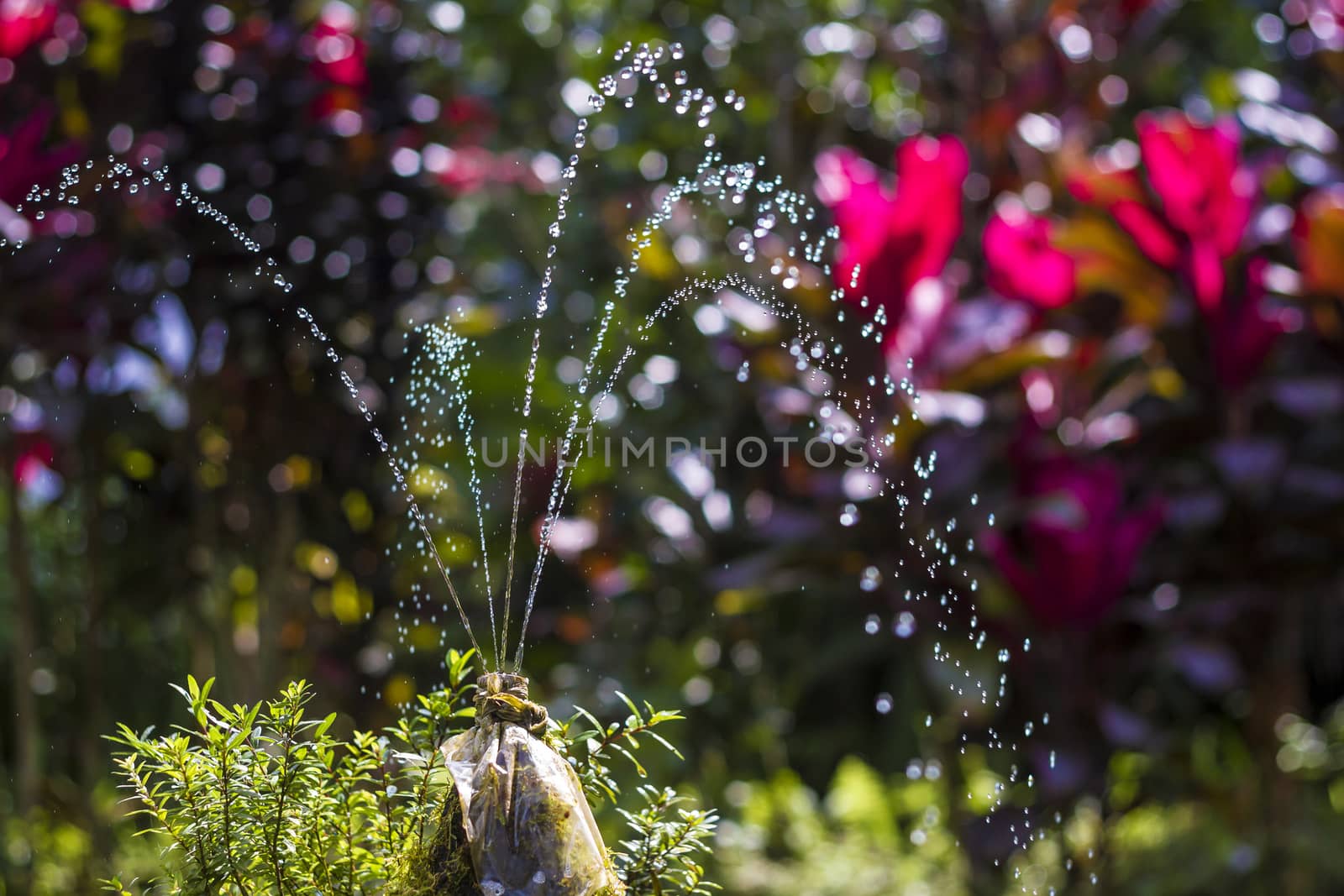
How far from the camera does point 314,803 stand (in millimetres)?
699

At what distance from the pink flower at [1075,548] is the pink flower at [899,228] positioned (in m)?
0.31

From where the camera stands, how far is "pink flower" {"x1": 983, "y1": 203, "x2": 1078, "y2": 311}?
175 cm

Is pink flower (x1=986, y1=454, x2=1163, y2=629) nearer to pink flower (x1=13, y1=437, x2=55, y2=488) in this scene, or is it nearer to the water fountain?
the water fountain

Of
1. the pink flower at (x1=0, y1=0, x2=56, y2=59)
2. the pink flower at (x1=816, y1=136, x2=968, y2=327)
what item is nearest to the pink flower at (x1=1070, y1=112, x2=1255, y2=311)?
the pink flower at (x1=816, y1=136, x2=968, y2=327)

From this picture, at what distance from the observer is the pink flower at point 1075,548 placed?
64.6 inches

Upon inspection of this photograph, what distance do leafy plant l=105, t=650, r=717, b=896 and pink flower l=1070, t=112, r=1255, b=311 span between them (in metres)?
1.36

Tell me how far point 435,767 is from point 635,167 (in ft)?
5.71

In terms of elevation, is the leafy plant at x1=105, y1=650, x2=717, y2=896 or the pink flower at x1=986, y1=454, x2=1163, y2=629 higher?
the leafy plant at x1=105, y1=650, x2=717, y2=896

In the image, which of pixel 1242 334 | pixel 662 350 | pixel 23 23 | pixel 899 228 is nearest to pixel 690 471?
pixel 662 350

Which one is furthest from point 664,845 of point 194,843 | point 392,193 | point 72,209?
point 392,193

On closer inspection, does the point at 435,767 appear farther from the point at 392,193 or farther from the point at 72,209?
the point at 392,193

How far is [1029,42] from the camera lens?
246cm

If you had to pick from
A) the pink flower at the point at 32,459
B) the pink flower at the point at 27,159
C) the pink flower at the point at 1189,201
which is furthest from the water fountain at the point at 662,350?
the pink flower at the point at 1189,201

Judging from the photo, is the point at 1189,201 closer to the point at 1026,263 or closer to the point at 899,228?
the point at 1026,263
